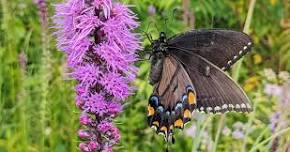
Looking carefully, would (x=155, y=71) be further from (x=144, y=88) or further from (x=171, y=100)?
(x=144, y=88)

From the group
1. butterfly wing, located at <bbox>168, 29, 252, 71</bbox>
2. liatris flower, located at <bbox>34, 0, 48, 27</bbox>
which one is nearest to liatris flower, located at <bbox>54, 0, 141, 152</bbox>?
butterfly wing, located at <bbox>168, 29, 252, 71</bbox>

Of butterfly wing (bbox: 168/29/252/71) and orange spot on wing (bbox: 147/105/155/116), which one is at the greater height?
butterfly wing (bbox: 168/29/252/71)

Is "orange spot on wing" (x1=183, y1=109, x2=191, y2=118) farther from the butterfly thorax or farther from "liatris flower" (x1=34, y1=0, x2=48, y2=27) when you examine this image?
"liatris flower" (x1=34, y1=0, x2=48, y2=27)

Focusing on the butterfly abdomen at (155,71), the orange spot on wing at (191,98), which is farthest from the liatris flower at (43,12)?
the orange spot on wing at (191,98)

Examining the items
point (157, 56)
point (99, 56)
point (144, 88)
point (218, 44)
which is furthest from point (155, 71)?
point (144, 88)

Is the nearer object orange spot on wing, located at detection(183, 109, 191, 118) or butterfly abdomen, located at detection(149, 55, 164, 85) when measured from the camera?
orange spot on wing, located at detection(183, 109, 191, 118)

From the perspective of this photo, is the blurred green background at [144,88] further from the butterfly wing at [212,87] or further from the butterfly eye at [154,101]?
the butterfly eye at [154,101]

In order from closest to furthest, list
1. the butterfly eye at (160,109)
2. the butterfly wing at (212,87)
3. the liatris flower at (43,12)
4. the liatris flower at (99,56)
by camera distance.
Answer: the liatris flower at (99,56), the butterfly wing at (212,87), the butterfly eye at (160,109), the liatris flower at (43,12)
